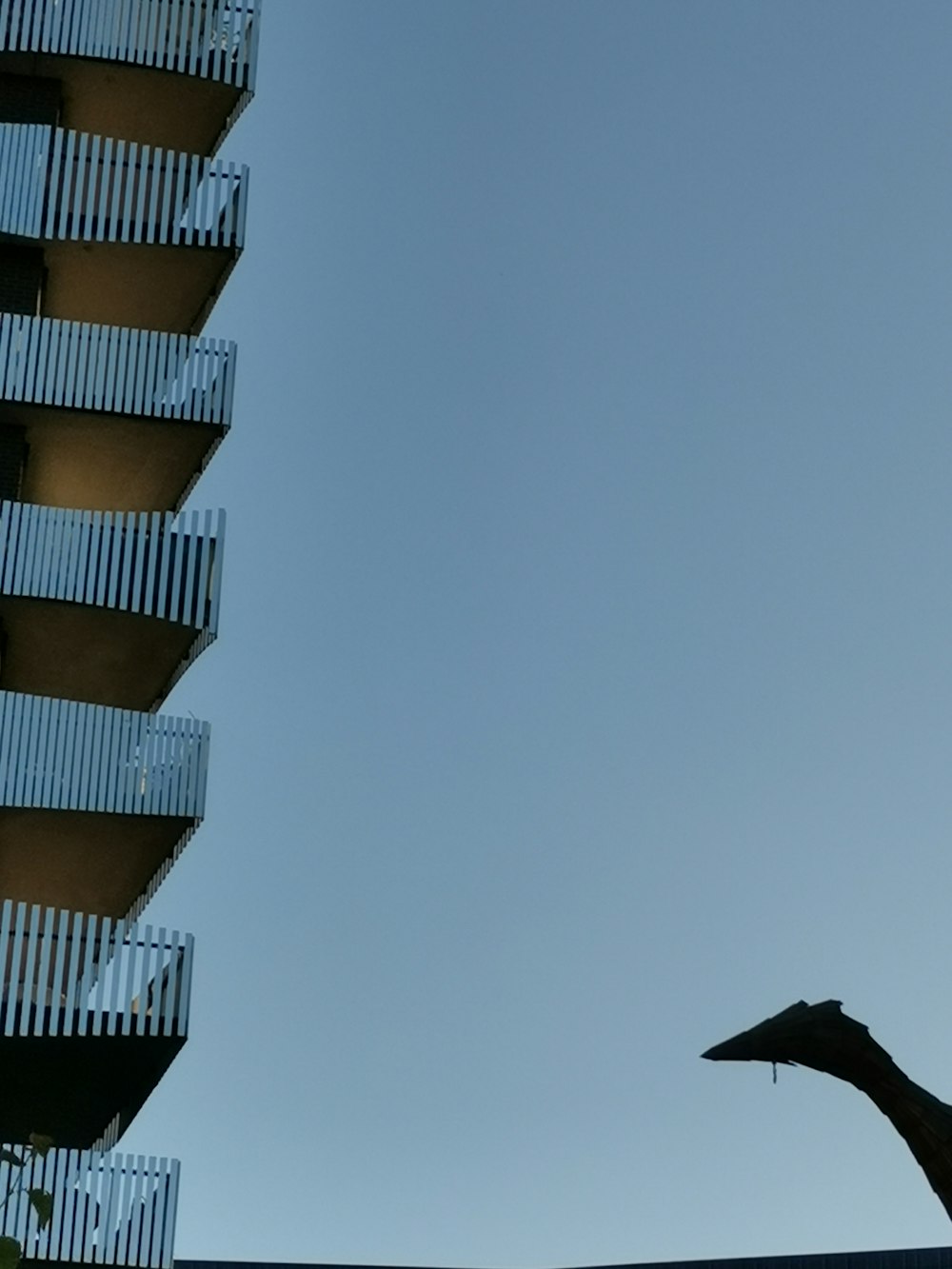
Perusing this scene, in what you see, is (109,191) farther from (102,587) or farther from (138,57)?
(102,587)

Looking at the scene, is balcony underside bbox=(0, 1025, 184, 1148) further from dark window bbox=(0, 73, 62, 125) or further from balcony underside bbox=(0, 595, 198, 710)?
dark window bbox=(0, 73, 62, 125)

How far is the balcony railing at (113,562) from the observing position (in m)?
26.9

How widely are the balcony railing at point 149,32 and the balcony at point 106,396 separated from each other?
13.9ft

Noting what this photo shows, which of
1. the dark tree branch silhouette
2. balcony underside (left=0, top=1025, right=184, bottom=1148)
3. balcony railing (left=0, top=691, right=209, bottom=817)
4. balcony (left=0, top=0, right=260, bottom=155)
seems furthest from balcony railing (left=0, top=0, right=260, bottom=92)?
the dark tree branch silhouette

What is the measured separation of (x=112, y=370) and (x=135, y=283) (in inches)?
116

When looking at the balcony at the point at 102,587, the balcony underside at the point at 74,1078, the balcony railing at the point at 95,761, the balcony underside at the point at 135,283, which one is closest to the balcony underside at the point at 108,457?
the balcony at the point at 102,587

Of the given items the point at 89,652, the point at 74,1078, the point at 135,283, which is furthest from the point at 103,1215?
the point at 135,283

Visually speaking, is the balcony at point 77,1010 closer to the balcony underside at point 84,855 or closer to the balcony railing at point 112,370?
the balcony underside at point 84,855

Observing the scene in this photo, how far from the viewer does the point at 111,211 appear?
29.2 m

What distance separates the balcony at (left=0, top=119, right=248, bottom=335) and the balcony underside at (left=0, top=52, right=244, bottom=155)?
1.25 metres

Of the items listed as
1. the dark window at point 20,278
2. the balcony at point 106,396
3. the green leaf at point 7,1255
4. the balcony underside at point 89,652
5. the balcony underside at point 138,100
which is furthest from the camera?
the balcony underside at point 138,100

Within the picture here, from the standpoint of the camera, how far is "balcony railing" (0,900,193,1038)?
24.1 m

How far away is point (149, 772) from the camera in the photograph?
26.2 meters

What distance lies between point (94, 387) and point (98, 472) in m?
2.23
